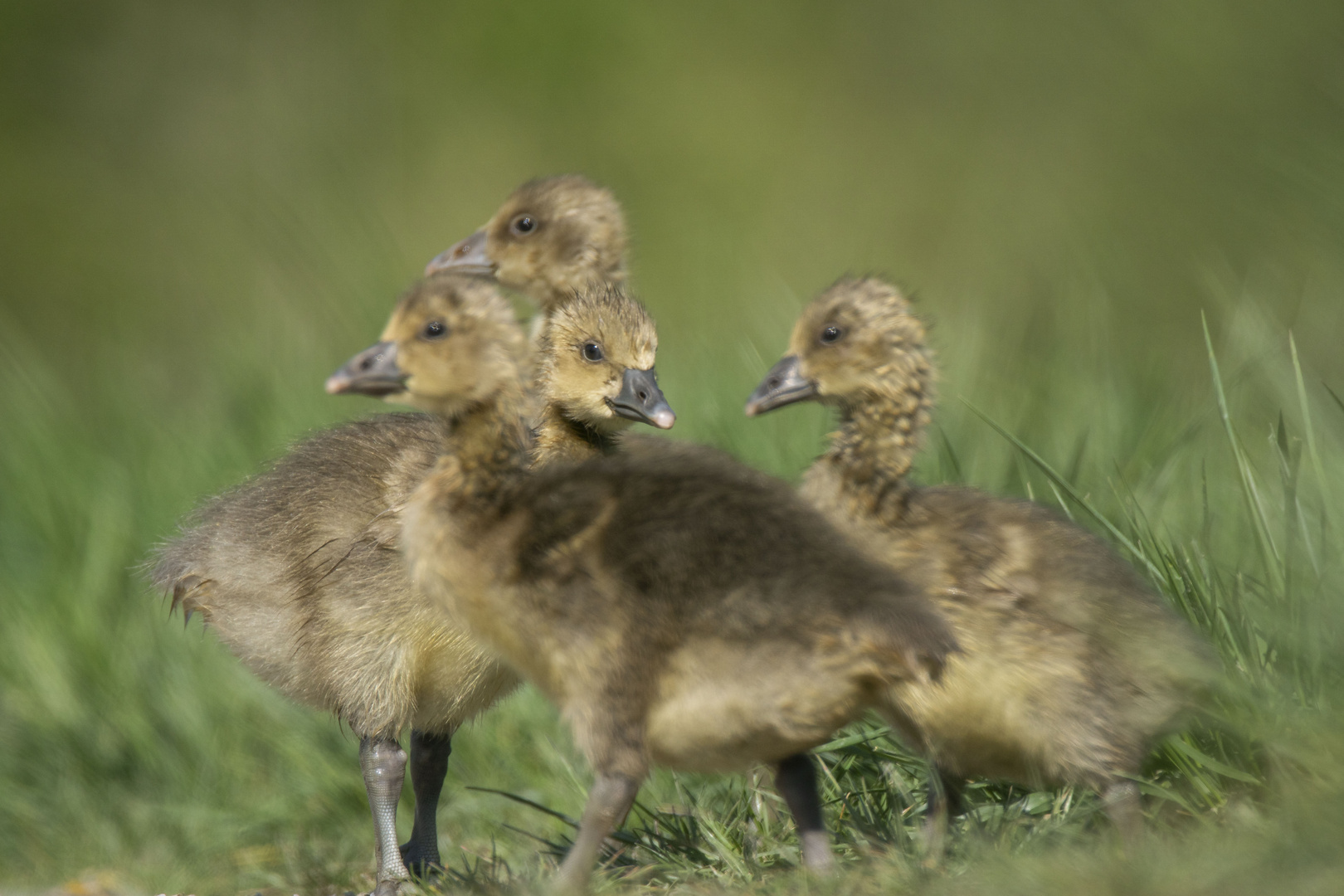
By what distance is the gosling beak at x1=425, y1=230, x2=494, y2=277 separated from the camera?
16.6ft

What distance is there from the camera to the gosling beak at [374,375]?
11.1 ft

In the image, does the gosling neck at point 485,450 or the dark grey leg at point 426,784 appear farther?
the dark grey leg at point 426,784

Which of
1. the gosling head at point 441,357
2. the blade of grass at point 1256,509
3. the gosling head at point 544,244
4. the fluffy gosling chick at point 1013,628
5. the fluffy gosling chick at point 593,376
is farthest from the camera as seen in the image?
the gosling head at point 544,244

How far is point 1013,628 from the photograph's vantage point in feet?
10.9

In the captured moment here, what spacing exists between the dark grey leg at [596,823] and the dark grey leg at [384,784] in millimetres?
1103

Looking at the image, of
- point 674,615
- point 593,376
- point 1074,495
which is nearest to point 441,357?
point 593,376

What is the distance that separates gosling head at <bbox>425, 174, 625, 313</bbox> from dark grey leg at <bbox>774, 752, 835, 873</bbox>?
2.12 metres

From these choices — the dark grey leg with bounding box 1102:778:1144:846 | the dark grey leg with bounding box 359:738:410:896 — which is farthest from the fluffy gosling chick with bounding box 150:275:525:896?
the dark grey leg with bounding box 1102:778:1144:846

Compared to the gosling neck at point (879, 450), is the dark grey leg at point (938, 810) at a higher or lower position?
lower

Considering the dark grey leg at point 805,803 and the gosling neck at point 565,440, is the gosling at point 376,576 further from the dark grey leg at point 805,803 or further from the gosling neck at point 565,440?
the dark grey leg at point 805,803

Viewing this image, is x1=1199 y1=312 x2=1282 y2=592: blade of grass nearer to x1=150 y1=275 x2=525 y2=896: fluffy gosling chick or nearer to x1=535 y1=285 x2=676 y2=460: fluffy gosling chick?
x1=535 y1=285 x2=676 y2=460: fluffy gosling chick

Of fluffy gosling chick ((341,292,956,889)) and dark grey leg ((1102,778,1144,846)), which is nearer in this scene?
fluffy gosling chick ((341,292,956,889))

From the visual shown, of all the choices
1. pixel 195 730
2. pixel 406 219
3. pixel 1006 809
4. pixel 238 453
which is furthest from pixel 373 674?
pixel 406 219

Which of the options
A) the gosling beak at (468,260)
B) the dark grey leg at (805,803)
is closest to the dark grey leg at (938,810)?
the dark grey leg at (805,803)
